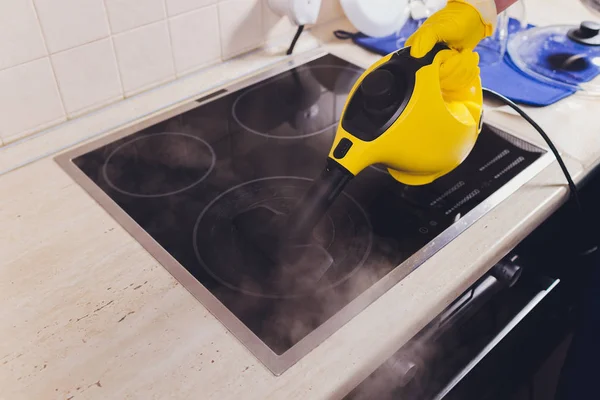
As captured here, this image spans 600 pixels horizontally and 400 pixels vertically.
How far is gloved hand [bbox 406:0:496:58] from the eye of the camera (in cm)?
65

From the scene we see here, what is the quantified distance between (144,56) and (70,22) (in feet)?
0.46

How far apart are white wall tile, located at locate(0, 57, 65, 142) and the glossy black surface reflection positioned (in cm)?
11

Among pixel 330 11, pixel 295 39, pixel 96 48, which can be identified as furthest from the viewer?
pixel 330 11

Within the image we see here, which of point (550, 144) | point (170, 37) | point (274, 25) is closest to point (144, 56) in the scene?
point (170, 37)

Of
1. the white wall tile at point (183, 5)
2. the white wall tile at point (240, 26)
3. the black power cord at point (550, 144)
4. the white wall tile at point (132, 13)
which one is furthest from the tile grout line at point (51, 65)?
the black power cord at point (550, 144)

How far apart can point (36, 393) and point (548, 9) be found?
130 cm

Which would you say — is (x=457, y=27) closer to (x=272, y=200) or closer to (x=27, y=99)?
(x=272, y=200)

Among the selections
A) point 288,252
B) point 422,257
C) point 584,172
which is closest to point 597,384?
point 584,172

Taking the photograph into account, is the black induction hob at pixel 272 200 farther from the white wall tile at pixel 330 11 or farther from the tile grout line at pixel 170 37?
the white wall tile at pixel 330 11

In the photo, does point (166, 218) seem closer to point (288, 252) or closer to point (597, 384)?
point (288, 252)

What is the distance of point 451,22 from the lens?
646 millimetres

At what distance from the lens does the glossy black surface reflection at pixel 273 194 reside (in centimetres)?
62

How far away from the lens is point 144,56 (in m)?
0.91

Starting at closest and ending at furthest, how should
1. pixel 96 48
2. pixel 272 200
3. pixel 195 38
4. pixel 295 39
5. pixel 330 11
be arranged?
pixel 272 200, pixel 96 48, pixel 195 38, pixel 295 39, pixel 330 11
